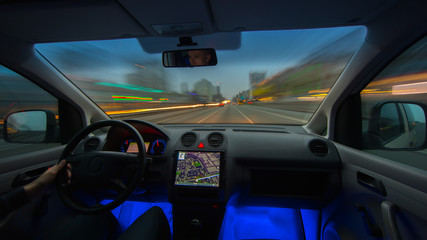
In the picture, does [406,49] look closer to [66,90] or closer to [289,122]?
[289,122]

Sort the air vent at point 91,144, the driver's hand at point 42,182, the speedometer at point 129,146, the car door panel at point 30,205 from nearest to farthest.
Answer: the driver's hand at point 42,182 → the car door panel at point 30,205 → the speedometer at point 129,146 → the air vent at point 91,144

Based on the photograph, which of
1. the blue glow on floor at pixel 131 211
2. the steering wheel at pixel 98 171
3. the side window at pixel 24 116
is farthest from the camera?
the blue glow on floor at pixel 131 211

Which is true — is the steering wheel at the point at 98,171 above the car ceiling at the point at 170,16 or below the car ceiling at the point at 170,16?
below

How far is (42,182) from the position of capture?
151 cm

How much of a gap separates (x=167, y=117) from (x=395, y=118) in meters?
3.44

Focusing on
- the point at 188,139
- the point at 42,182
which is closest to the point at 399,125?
the point at 188,139

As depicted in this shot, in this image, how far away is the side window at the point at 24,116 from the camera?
7.49ft

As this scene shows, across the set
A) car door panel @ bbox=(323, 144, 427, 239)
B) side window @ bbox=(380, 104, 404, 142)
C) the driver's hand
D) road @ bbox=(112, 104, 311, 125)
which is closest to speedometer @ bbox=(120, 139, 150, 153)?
road @ bbox=(112, 104, 311, 125)

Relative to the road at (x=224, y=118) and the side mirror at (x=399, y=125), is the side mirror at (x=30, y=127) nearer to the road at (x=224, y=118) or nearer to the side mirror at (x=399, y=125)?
the road at (x=224, y=118)

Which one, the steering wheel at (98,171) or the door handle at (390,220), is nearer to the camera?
the door handle at (390,220)

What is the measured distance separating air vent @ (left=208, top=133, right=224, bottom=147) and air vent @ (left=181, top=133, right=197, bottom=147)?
8.6 inches

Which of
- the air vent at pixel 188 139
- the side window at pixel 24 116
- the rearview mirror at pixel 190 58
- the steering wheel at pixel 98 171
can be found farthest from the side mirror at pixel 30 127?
the air vent at pixel 188 139

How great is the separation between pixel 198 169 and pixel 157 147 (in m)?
0.65

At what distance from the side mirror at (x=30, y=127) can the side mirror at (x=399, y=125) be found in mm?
4340
